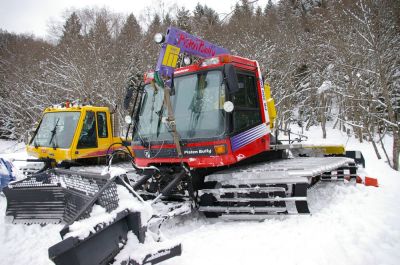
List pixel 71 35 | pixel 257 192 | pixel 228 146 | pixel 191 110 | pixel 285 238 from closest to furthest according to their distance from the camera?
pixel 285 238, pixel 257 192, pixel 228 146, pixel 191 110, pixel 71 35

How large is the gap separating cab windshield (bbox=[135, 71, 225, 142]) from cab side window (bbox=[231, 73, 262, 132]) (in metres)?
0.32

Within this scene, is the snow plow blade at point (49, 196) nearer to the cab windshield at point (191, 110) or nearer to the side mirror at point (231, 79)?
the cab windshield at point (191, 110)

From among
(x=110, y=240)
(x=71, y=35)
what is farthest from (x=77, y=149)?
(x=71, y=35)

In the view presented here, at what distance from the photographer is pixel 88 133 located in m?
8.57

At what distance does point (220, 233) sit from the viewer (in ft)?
15.0

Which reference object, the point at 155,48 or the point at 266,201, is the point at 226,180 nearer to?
the point at 266,201

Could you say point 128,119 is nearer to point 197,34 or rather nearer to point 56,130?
point 56,130

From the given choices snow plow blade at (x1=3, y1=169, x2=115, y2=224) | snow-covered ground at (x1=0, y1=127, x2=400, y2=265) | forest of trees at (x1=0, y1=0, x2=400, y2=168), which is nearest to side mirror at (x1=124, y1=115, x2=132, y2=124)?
snow plow blade at (x1=3, y1=169, x2=115, y2=224)

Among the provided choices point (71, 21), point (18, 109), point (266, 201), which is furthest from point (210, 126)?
point (71, 21)

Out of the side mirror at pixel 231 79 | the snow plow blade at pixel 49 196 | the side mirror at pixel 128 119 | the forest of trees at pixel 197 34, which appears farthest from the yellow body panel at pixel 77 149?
the forest of trees at pixel 197 34

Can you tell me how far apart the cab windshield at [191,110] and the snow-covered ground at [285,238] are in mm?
1443

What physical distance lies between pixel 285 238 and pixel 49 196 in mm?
3044

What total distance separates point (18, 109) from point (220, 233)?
27294 millimetres

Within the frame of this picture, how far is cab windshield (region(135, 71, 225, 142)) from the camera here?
5543mm
